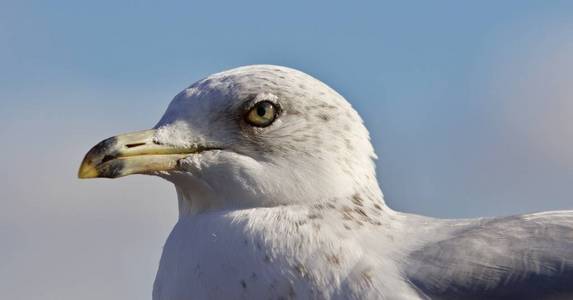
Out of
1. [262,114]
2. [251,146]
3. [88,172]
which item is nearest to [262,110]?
[262,114]

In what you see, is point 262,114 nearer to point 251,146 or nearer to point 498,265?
point 251,146

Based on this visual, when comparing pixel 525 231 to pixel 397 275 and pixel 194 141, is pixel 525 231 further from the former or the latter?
pixel 194 141

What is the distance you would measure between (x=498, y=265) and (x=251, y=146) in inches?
48.2

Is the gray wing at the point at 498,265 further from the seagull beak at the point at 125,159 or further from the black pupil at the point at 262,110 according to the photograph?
the seagull beak at the point at 125,159

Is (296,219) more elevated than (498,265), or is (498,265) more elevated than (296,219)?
(296,219)

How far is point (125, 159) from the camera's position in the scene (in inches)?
210

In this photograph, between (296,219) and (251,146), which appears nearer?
(296,219)

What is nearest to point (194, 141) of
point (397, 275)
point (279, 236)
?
point (279, 236)

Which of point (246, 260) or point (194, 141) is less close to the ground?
point (194, 141)

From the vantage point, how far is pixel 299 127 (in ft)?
18.1

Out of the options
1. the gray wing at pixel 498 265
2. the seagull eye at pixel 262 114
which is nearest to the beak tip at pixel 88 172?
the seagull eye at pixel 262 114

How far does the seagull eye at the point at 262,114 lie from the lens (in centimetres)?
551

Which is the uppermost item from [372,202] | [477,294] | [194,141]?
[194,141]

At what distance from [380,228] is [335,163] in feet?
1.23
